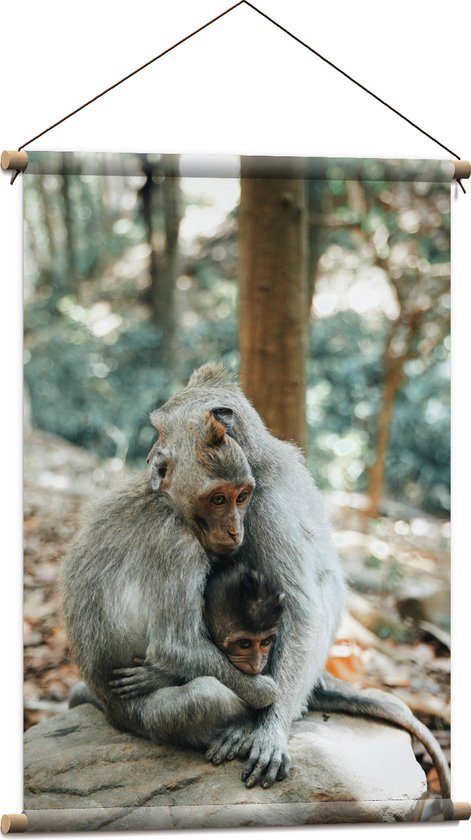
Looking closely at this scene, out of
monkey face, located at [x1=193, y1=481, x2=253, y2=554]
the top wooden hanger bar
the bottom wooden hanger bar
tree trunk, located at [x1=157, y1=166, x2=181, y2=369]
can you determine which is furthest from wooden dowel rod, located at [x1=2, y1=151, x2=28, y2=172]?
the bottom wooden hanger bar

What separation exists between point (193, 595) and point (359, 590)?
2.59 ft

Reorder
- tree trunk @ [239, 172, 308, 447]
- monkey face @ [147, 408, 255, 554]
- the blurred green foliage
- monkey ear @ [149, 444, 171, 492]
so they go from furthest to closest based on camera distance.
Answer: tree trunk @ [239, 172, 308, 447] → the blurred green foliage → monkey ear @ [149, 444, 171, 492] → monkey face @ [147, 408, 255, 554]

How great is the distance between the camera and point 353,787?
3533mm

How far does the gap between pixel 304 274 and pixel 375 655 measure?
63.0 inches

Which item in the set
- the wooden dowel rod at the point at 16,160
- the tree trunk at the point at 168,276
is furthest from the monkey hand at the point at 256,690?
the wooden dowel rod at the point at 16,160

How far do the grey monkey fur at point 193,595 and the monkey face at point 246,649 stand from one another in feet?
0.11

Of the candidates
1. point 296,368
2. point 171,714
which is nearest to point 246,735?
point 171,714

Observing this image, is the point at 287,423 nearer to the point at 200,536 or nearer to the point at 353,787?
the point at 200,536

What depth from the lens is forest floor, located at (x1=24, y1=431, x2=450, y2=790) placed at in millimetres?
3525

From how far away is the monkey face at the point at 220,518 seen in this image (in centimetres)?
336
